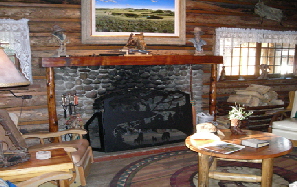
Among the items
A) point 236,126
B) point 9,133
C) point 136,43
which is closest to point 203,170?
point 236,126

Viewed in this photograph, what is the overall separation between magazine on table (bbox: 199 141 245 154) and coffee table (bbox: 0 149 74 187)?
1.47m

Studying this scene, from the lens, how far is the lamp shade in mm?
1943

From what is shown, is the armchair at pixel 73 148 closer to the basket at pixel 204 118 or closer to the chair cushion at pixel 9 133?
the chair cushion at pixel 9 133

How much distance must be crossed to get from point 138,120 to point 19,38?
7.83ft

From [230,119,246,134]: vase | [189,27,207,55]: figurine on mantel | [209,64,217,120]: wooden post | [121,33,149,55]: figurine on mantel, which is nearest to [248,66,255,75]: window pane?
[209,64,217,120]: wooden post

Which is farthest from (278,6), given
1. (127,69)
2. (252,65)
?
(127,69)

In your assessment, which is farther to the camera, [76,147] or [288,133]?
[288,133]

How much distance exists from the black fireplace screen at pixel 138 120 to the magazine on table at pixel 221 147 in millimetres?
1756

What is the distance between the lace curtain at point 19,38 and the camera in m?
4.54

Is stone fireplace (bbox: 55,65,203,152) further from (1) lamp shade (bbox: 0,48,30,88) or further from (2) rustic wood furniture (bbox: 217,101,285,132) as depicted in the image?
(1) lamp shade (bbox: 0,48,30,88)

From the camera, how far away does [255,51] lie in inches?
256

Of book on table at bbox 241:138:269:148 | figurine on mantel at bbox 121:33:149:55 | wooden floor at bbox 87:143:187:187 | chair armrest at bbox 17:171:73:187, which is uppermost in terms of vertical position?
figurine on mantel at bbox 121:33:149:55

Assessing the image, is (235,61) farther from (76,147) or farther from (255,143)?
(76,147)

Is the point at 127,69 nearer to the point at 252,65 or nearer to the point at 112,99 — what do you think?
the point at 112,99
